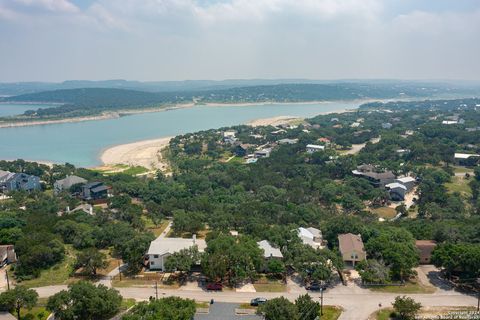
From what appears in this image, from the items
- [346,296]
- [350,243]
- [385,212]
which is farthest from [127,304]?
[385,212]

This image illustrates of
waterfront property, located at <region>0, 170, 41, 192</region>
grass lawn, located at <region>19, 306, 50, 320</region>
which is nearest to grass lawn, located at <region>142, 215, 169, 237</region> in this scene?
grass lawn, located at <region>19, 306, 50, 320</region>

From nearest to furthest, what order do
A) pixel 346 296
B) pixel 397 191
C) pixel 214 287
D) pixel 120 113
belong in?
pixel 346 296
pixel 214 287
pixel 397 191
pixel 120 113

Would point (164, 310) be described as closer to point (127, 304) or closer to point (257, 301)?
point (127, 304)

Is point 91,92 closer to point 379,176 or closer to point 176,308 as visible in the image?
point 379,176

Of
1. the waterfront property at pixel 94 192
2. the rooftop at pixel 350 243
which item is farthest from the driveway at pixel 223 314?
the waterfront property at pixel 94 192

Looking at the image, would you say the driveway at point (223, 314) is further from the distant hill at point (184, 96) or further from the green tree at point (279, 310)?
the distant hill at point (184, 96)

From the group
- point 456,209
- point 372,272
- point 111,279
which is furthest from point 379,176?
point 111,279
